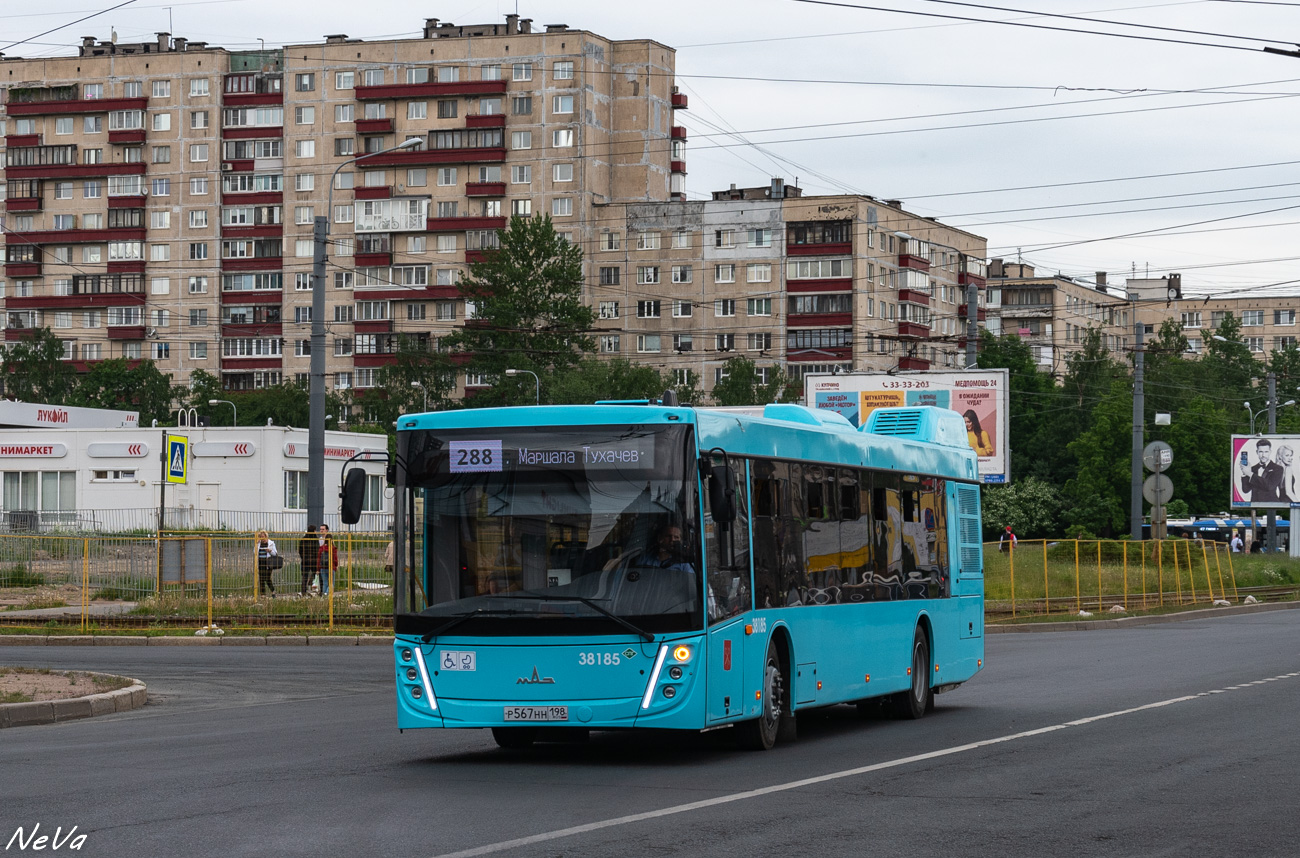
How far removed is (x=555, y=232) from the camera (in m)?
116

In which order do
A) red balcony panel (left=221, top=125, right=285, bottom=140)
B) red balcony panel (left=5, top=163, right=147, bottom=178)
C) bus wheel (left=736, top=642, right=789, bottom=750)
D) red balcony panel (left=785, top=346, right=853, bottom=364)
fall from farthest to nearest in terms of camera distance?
red balcony panel (left=5, top=163, right=147, bottom=178)
red balcony panel (left=221, top=125, right=285, bottom=140)
red balcony panel (left=785, top=346, right=853, bottom=364)
bus wheel (left=736, top=642, right=789, bottom=750)

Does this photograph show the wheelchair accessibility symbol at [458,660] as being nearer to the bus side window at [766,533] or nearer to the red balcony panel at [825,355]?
the bus side window at [766,533]

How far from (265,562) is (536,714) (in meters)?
19.1

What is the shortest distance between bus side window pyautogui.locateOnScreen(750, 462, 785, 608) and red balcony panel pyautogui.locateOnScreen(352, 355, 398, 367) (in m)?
107

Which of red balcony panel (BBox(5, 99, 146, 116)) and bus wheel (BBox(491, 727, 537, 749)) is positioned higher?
red balcony panel (BBox(5, 99, 146, 116))

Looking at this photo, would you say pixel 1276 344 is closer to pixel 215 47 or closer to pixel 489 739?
pixel 215 47

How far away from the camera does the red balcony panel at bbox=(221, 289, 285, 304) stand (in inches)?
4894

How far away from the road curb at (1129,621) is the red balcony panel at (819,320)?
234ft

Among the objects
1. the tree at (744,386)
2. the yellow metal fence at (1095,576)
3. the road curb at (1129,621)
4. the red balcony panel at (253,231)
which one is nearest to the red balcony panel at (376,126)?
the red balcony panel at (253,231)

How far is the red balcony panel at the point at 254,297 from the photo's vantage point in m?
124

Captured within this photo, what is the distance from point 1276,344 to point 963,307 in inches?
2513

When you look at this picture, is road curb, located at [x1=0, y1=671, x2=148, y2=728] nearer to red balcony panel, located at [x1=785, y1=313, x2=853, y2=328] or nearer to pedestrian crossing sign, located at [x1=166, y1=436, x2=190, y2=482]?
pedestrian crossing sign, located at [x1=166, y1=436, x2=190, y2=482]

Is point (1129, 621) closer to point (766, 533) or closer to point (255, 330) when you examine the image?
point (766, 533)

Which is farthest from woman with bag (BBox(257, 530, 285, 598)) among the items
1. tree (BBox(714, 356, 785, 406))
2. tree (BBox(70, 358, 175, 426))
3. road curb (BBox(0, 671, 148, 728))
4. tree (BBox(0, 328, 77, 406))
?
tree (BBox(0, 328, 77, 406))
